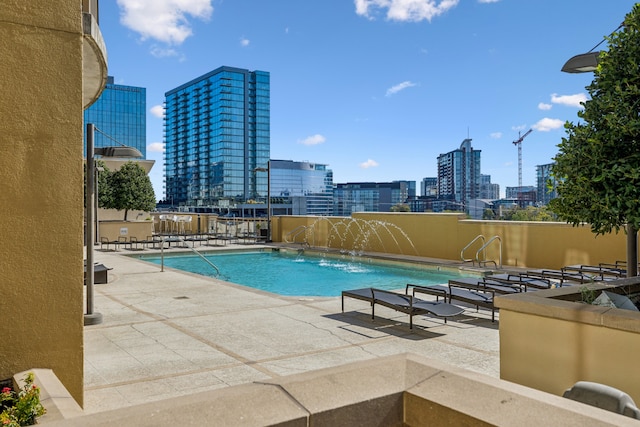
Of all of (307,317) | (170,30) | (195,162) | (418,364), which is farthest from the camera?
(195,162)

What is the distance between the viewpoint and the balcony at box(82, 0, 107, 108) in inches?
193

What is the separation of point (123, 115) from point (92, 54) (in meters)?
156

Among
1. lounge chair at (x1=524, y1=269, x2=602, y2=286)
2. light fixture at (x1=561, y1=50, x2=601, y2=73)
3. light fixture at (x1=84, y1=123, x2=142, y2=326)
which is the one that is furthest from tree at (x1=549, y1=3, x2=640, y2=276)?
light fixture at (x1=84, y1=123, x2=142, y2=326)

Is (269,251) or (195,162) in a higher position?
(195,162)

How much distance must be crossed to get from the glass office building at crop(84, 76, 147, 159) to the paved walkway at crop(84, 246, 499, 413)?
14284 centimetres

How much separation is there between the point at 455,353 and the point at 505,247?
40.5ft

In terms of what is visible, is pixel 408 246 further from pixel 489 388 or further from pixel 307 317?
pixel 489 388

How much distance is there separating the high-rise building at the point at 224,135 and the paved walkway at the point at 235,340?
416 feet

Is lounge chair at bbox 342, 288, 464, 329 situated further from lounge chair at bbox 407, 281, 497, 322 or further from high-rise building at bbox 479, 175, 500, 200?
high-rise building at bbox 479, 175, 500, 200

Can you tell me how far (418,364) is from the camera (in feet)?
10.0

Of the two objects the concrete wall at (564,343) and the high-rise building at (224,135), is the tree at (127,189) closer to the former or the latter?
the concrete wall at (564,343)

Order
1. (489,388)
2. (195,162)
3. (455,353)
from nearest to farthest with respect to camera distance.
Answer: (489,388) → (455,353) → (195,162)

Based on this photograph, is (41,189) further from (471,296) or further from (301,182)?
(301,182)

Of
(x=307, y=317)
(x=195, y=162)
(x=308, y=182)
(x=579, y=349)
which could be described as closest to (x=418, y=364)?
(x=579, y=349)
